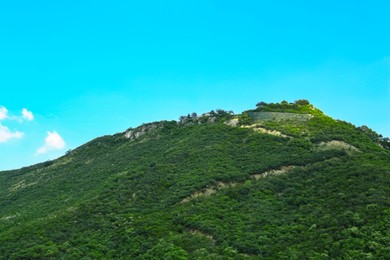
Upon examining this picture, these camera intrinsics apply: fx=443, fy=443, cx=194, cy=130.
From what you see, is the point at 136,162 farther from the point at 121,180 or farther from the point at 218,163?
the point at 218,163

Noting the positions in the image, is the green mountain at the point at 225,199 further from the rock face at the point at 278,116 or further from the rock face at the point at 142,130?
the rock face at the point at 142,130

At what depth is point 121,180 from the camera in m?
67.2

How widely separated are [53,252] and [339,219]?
2985cm

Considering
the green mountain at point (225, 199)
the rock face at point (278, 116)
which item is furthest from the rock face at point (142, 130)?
the rock face at point (278, 116)

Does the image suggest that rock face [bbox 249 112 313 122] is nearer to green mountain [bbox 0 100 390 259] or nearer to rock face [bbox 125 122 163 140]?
green mountain [bbox 0 100 390 259]

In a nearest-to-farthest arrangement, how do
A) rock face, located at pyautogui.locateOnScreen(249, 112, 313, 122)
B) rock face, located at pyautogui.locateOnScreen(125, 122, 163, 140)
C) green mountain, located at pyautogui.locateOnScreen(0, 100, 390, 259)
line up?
1. green mountain, located at pyautogui.locateOnScreen(0, 100, 390, 259)
2. rock face, located at pyautogui.locateOnScreen(249, 112, 313, 122)
3. rock face, located at pyautogui.locateOnScreen(125, 122, 163, 140)

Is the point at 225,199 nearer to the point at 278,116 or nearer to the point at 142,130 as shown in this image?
the point at 278,116

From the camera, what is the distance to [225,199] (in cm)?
5466

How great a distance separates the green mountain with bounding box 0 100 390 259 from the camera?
42.5 m

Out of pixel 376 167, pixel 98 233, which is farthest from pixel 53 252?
pixel 376 167

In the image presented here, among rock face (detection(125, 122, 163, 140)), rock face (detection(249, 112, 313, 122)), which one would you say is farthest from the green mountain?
rock face (detection(125, 122, 163, 140))

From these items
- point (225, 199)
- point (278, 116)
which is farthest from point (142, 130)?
point (225, 199)

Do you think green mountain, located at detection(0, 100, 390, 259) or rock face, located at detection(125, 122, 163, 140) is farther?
rock face, located at detection(125, 122, 163, 140)

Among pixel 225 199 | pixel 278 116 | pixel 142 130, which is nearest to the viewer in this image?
pixel 225 199
